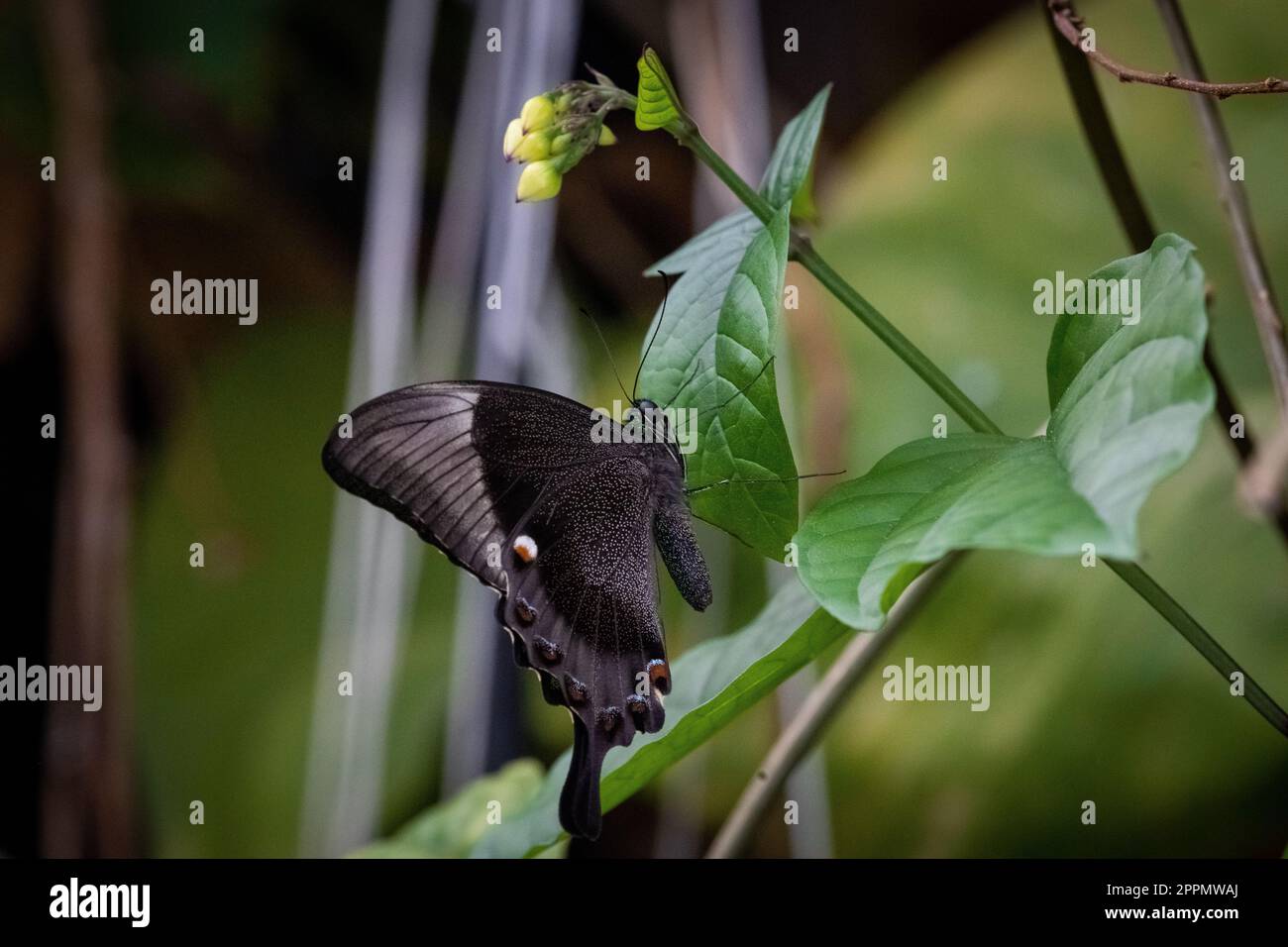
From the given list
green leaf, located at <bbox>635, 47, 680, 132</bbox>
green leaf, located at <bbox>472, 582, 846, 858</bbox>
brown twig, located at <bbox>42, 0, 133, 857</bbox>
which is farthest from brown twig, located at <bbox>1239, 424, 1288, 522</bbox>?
brown twig, located at <bbox>42, 0, 133, 857</bbox>

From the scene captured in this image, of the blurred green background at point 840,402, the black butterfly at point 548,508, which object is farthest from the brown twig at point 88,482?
the black butterfly at point 548,508

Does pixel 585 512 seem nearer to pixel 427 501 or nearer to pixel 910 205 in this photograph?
pixel 427 501

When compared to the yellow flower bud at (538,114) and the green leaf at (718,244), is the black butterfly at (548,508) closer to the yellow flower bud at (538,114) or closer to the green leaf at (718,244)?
the green leaf at (718,244)

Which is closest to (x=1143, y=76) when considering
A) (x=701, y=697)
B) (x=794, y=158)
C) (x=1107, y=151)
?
(x=1107, y=151)

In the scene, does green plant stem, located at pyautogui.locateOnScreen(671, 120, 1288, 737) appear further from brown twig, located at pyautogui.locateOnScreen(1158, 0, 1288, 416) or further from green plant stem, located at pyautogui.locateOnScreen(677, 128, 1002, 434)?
brown twig, located at pyautogui.locateOnScreen(1158, 0, 1288, 416)
